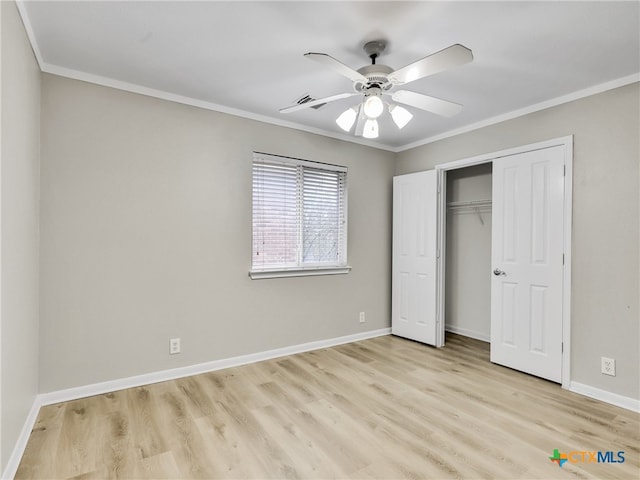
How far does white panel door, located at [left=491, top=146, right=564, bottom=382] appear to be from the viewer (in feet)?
9.85

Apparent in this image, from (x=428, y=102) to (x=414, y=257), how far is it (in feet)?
7.41

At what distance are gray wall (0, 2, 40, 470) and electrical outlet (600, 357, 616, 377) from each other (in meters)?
3.82

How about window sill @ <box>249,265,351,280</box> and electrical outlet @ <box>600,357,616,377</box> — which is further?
window sill @ <box>249,265,351,280</box>

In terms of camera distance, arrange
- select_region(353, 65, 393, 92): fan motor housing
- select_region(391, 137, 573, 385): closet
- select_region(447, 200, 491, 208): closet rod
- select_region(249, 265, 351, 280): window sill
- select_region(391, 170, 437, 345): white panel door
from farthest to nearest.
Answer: select_region(447, 200, 491, 208): closet rod < select_region(391, 170, 437, 345): white panel door < select_region(249, 265, 351, 280): window sill < select_region(391, 137, 573, 385): closet < select_region(353, 65, 393, 92): fan motor housing

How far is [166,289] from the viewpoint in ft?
9.84

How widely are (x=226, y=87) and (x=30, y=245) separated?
1794 mm

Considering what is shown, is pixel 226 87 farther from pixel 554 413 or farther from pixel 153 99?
pixel 554 413

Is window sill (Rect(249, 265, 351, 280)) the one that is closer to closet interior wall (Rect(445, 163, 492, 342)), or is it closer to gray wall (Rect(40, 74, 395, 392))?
gray wall (Rect(40, 74, 395, 392))

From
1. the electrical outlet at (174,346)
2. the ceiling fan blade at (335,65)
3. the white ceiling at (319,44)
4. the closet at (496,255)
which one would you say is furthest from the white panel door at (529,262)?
the electrical outlet at (174,346)

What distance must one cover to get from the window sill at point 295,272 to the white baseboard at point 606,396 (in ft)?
7.69

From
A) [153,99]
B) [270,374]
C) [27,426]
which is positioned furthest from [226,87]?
[27,426]

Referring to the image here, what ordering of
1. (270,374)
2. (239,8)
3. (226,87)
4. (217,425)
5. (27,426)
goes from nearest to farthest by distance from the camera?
(239,8) → (27,426) → (217,425) → (226,87) → (270,374)

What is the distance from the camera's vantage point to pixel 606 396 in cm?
267

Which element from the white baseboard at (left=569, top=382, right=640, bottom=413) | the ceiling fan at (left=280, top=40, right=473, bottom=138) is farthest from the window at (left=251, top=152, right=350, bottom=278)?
the white baseboard at (left=569, top=382, right=640, bottom=413)
